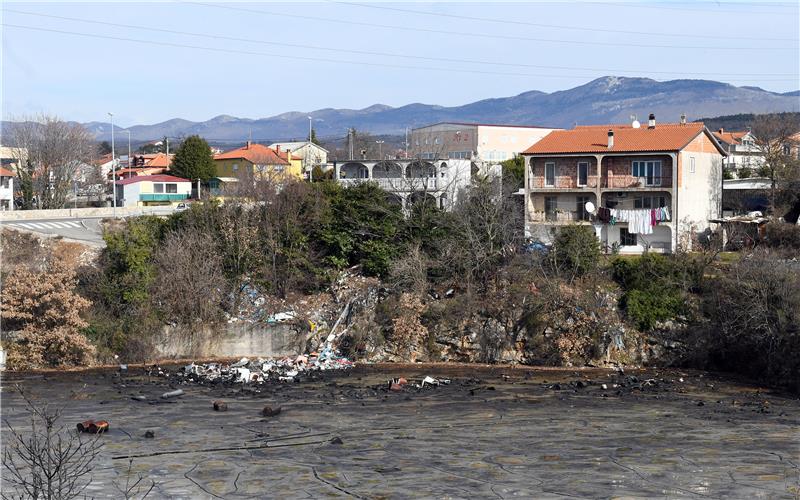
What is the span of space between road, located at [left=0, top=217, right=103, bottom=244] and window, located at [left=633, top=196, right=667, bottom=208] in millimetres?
29718

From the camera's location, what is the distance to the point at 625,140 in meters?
53.6

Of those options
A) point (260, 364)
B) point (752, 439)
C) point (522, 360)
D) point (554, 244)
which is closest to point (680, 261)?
point (554, 244)

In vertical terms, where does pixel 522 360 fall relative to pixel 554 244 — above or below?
below

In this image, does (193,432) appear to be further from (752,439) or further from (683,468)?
(752,439)

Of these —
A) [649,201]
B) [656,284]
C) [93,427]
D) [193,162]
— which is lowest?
[93,427]

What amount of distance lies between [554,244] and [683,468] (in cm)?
2093

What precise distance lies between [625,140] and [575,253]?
13592 mm

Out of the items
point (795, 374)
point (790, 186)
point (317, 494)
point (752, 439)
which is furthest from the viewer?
point (790, 186)

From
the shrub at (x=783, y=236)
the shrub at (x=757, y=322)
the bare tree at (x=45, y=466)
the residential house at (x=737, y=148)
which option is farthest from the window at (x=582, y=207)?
the residential house at (x=737, y=148)

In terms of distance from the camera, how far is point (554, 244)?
43875mm

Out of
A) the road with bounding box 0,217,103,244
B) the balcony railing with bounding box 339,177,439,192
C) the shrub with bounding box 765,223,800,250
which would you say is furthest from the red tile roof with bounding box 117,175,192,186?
the shrub with bounding box 765,223,800,250

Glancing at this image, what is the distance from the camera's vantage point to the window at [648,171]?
170 ft

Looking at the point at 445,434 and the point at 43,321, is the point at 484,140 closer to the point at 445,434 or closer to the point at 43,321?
the point at 43,321

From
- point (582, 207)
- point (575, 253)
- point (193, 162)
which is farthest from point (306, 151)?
point (575, 253)
